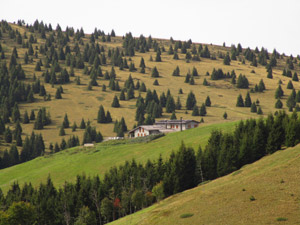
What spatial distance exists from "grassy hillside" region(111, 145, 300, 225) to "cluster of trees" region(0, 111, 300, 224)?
17.6 metres

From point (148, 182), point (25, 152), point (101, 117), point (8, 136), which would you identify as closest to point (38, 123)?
point (8, 136)

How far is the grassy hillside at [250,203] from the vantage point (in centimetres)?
3938

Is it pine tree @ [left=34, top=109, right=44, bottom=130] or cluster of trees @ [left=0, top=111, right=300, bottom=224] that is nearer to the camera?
cluster of trees @ [left=0, top=111, right=300, bottom=224]

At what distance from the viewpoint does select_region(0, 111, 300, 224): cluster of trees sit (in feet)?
235

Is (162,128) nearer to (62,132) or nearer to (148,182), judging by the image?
(62,132)

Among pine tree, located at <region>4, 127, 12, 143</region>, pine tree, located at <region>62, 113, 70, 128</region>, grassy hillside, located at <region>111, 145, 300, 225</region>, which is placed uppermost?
grassy hillside, located at <region>111, 145, 300, 225</region>

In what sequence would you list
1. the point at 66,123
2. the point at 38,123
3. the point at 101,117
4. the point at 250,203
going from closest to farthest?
the point at 250,203
the point at 38,123
the point at 66,123
the point at 101,117

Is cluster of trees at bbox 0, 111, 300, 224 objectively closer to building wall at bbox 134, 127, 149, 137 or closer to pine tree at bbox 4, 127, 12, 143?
building wall at bbox 134, 127, 149, 137

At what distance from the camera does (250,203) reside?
43344 mm

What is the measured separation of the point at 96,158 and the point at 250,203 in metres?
71.1

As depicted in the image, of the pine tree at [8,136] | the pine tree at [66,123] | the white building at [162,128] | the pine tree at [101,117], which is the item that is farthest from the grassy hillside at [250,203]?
the pine tree at [101,117]

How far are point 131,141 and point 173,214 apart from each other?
7483 cm

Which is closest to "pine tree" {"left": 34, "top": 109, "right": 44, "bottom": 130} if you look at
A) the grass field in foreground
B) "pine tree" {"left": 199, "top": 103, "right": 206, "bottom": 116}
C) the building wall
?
the building wall

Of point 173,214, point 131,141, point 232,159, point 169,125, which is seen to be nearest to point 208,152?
point 232,159
